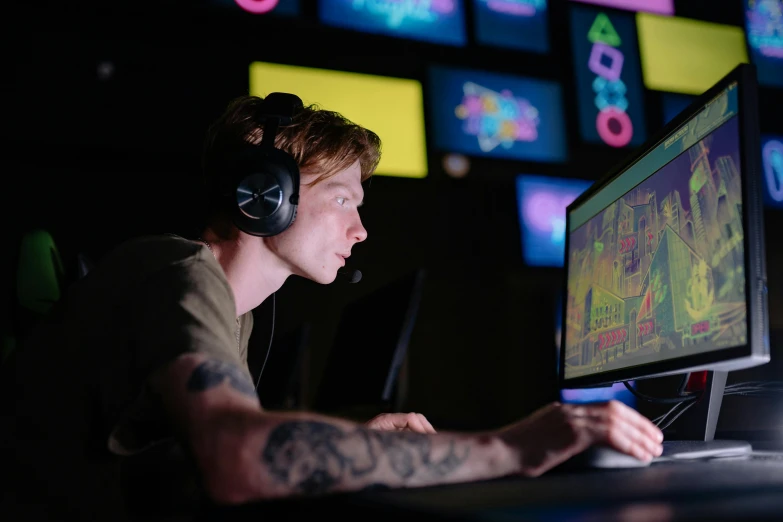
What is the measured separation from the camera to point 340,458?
2.05 feet

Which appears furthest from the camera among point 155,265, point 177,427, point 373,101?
point 373,101

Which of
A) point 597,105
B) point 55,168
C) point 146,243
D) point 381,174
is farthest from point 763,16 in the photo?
point 146,243

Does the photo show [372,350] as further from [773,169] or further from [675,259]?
[773,169]

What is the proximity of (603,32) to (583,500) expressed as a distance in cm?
324

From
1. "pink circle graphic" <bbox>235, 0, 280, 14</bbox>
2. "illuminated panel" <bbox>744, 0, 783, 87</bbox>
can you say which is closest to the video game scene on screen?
"pink circle graphic" <bbox>235, 0, 280, 14</bbox>

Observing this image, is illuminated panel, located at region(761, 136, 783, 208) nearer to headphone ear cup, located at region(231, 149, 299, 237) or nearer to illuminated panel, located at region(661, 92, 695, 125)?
illuminated panel, located at region(661, 92, 695, 125)

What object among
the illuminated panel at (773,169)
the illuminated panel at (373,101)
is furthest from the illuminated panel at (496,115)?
the illuminated panel at (773,169)

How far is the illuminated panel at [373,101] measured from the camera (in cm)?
284

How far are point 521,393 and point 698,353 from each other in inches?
81.0

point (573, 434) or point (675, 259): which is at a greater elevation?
point (675, 259)

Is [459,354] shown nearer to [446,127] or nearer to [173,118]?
[446,127]

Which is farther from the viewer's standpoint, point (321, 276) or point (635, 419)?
point (321, 276)

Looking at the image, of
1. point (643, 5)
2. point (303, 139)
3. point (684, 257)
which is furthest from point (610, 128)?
point (684, 257)

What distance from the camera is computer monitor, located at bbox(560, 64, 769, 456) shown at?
2.58ft
